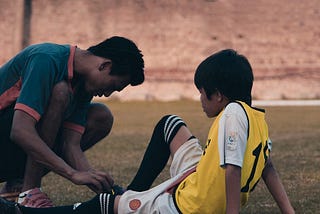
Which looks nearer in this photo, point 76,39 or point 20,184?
point 20,184

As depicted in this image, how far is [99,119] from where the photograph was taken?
3.86m

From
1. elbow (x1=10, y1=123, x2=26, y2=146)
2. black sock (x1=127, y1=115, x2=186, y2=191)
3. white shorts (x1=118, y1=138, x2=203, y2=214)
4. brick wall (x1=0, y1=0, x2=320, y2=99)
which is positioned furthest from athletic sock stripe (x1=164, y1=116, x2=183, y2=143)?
brick wall (x1=0, y1=0, x2=320, y2=99)

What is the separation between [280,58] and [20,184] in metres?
Result: 18.4

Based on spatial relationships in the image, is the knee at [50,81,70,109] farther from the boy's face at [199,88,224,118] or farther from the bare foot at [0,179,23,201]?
the boy's face at [199,88,224,118]

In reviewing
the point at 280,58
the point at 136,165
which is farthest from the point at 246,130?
the point at 280,58

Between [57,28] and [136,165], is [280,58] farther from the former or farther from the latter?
[136,165]

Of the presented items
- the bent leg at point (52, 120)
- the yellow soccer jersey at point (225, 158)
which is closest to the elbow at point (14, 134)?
the bent leg at point (52, 120)

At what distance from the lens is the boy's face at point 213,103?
2.85 meters

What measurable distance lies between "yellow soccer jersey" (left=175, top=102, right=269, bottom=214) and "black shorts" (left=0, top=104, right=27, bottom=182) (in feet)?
3.30

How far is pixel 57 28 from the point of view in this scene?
73.2 feet

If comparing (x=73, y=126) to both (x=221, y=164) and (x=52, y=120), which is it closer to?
(x=52, y=120)

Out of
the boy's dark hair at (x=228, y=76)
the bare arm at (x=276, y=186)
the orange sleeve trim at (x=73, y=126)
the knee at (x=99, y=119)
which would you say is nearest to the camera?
the boy's dark hair at (x=228, y=76)

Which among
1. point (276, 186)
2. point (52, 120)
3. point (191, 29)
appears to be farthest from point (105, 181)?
point (191, 29)

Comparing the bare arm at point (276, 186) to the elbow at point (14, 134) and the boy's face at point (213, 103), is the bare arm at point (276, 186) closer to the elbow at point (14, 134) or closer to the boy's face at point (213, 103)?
the boy's face at point (213, 103)
